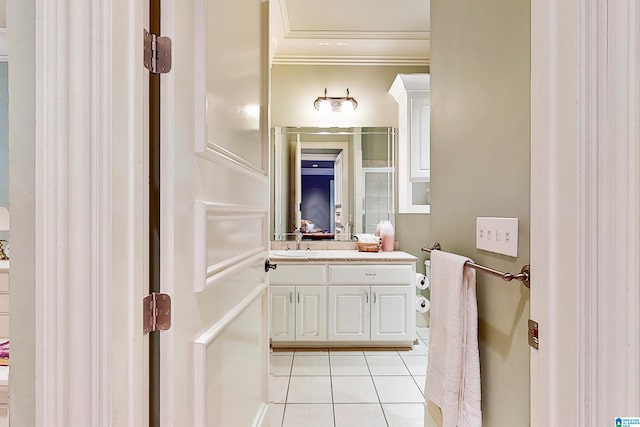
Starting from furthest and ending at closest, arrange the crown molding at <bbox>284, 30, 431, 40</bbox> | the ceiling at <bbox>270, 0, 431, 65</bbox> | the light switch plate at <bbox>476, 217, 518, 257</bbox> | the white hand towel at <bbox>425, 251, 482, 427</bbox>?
1. the crown molding at <bbox>284, 30, 431, 40</bbox>
2. the ceiling at <bbox>270, 0, 431, 65</bbox>
3. the white hand towel at <bbox>425, 251, 482, 427</bbox>
4. the light switch plate at <bbox>476, 217, 518, 257</bbox>

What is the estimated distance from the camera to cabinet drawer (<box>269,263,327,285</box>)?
9.96 feet

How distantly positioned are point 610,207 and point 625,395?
287 mm

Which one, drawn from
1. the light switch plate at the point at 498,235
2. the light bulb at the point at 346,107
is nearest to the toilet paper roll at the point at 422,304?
the light bulb at the point at 346,107

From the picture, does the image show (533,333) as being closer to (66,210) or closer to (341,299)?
(66,210)

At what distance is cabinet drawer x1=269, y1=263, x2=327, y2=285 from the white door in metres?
1.52

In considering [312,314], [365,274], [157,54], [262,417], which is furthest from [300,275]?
[157,54]

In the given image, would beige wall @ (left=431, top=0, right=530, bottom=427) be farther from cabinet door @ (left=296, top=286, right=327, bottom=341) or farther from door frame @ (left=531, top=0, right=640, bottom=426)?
cabinet door @ (left=296, top=286, right=327, bottom=341)

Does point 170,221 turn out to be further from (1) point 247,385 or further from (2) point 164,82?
(1) point 247,385

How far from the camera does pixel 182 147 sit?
855 mm

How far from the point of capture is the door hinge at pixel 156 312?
771mm

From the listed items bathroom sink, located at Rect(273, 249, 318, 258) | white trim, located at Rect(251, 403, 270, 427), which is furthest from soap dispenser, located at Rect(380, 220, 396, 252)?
white trim, located at Rect(251, 403, 270, 427)

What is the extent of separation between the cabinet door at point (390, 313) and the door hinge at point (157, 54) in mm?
2531

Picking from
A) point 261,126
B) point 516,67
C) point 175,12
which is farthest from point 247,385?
point 516,67

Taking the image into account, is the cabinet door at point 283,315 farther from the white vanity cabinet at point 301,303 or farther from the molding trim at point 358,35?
the molding trim at point 358,35
